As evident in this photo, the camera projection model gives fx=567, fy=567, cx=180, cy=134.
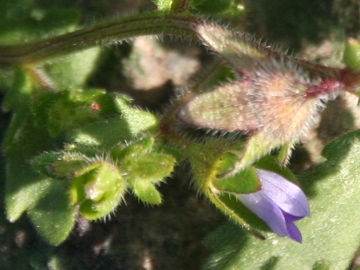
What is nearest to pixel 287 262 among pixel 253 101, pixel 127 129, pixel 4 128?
pixel 127 129

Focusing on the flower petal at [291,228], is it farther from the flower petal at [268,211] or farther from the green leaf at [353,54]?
the green leaf at [353,54]

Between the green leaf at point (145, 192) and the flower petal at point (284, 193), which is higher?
the flower petal at point (284, 193)

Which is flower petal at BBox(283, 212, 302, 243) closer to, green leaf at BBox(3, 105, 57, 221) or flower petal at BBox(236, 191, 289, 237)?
flower petal at BBox(236, 191, 289, 237)

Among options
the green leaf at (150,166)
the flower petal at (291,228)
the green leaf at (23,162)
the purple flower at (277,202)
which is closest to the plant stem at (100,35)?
the green leaf at (23,162)

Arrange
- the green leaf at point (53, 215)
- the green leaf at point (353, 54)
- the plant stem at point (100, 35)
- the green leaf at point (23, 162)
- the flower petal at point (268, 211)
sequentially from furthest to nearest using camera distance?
1. the green leaf at point (23, 162)
2. the green leaf at point (53, 215)
3. the plant stem at point (100, 35)
4. the flower petal at point (268, 211)
5. the green leaf at point (353, 54)

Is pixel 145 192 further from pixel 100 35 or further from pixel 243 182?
pixel 100 35

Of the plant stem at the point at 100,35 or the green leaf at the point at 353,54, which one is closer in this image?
the green leaf at the point at 353,54

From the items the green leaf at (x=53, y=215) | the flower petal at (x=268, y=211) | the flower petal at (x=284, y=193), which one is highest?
the flower petal at (x=284, y=193)

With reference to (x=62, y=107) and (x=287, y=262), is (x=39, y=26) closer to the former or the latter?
(x=62, y=107)
